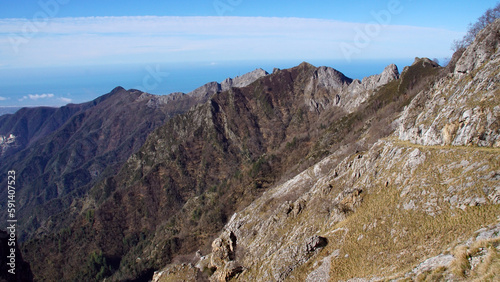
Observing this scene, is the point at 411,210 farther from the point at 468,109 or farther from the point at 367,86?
the point at 367,86

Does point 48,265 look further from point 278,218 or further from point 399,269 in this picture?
point 399,269

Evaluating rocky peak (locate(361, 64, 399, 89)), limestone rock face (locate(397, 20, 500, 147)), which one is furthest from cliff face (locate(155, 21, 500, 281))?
rocky peak (locate(361, 64, 399, 89))

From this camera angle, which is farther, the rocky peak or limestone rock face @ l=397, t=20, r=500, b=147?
the rocky peak

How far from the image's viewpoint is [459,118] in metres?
39.9

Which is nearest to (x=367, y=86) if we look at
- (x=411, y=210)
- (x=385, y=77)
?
(x=385, y=77)

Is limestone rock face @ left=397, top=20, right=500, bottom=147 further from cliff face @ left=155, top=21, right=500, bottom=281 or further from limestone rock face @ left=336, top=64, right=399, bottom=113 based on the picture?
limestone rock face @ left=336, top=64, right=399, bottom=113

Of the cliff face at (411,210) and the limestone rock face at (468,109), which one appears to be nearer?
the cliff face at (411,210)

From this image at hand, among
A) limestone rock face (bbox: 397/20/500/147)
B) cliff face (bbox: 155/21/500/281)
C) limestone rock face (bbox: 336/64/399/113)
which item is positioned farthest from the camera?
limestone rock face (bbox: 336/64/399/113)

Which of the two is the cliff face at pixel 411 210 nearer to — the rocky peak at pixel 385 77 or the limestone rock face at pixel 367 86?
the rocky peak at pixel 385 77

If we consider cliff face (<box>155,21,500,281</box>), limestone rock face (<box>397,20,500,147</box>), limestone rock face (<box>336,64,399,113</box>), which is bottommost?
cliff face (<box>155,21,500,281</box>)

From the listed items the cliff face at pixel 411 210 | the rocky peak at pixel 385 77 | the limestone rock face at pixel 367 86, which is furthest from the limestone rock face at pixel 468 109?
the limestone rock face at pixel 367 86

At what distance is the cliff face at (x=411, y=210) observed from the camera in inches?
993

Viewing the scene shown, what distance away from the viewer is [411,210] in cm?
3312

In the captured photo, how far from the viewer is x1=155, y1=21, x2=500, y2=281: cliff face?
82.8ft
